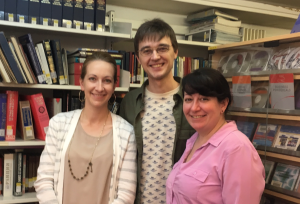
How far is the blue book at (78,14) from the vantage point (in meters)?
1.97

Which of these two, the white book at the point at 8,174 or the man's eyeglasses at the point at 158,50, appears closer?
the man's eyeglasses at the point at 158,50

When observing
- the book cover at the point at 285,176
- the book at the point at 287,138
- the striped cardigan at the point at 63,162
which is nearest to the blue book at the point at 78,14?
the striped cardigan at the point at 63,162

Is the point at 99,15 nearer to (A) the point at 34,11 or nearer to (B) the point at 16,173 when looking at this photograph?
(A) the point at 34,11

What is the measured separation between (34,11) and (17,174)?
1157 mm

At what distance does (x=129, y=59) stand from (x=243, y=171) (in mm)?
1443

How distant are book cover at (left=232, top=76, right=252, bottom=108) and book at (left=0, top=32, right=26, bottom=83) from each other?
56.6 inches

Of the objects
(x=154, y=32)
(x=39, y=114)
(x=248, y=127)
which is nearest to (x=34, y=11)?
(x=39, y=114)

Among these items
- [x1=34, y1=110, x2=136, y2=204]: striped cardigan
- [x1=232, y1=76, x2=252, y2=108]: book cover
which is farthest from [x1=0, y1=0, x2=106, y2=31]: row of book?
[x1=232, y1=76, x2=252, y2=108]: book cover

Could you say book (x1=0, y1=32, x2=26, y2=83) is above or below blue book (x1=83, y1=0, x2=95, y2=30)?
below

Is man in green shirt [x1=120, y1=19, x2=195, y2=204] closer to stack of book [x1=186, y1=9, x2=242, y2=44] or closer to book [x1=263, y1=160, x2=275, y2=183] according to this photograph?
book [x1=263, y1=160, x2=275, y2=183]

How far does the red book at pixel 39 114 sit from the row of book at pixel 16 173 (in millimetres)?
218

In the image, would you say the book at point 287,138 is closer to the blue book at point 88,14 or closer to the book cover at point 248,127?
the book cover at point 248,127

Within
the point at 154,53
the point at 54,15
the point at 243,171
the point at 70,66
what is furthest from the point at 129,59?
the point at 243,171

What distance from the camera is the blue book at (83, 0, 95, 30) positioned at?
78.5 inches
